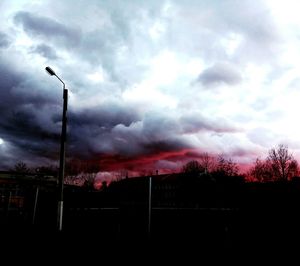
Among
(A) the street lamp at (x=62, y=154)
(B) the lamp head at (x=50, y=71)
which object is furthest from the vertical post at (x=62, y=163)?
(B) the lamp head at (x=50, y=71)

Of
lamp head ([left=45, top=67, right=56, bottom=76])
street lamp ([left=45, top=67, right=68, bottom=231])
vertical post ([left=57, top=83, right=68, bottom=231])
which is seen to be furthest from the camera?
lamp head ([left=45, top=67, right=56, bottom=76])

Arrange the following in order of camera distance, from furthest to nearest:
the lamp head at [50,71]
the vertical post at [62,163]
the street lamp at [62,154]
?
the lamp head at [50,71], the street lamp at [62,154], the vertical post at [62,163]

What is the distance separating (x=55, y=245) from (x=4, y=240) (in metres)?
2.93

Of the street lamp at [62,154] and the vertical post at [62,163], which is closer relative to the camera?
the vertical post at [62,163]

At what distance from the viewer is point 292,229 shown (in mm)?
Answer: 11172

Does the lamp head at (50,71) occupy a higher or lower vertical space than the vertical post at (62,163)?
higher

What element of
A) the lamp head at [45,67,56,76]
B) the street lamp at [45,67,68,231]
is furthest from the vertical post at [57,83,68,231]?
the lamp head at [45,67,56,76]

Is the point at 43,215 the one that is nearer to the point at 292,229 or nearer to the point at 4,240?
the point at 4,240

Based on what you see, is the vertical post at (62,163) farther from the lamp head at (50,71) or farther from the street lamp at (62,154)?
the lamp head at (50,71)

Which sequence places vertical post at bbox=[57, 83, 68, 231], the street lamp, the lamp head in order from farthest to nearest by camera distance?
the lamp head < the street lamp < vertical post at bbox=[57, 83, 68, 231]

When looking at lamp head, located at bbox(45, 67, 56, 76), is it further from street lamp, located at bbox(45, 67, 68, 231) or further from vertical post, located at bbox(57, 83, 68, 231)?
vertical post, located at bbox(57, 83, 68, 231)

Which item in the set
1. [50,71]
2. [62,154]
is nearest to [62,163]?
[62,154]

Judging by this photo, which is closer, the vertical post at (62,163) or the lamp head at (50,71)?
the vertical post at (62,163)

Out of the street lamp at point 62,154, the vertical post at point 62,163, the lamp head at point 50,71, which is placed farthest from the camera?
the lamp head at point 50,71
